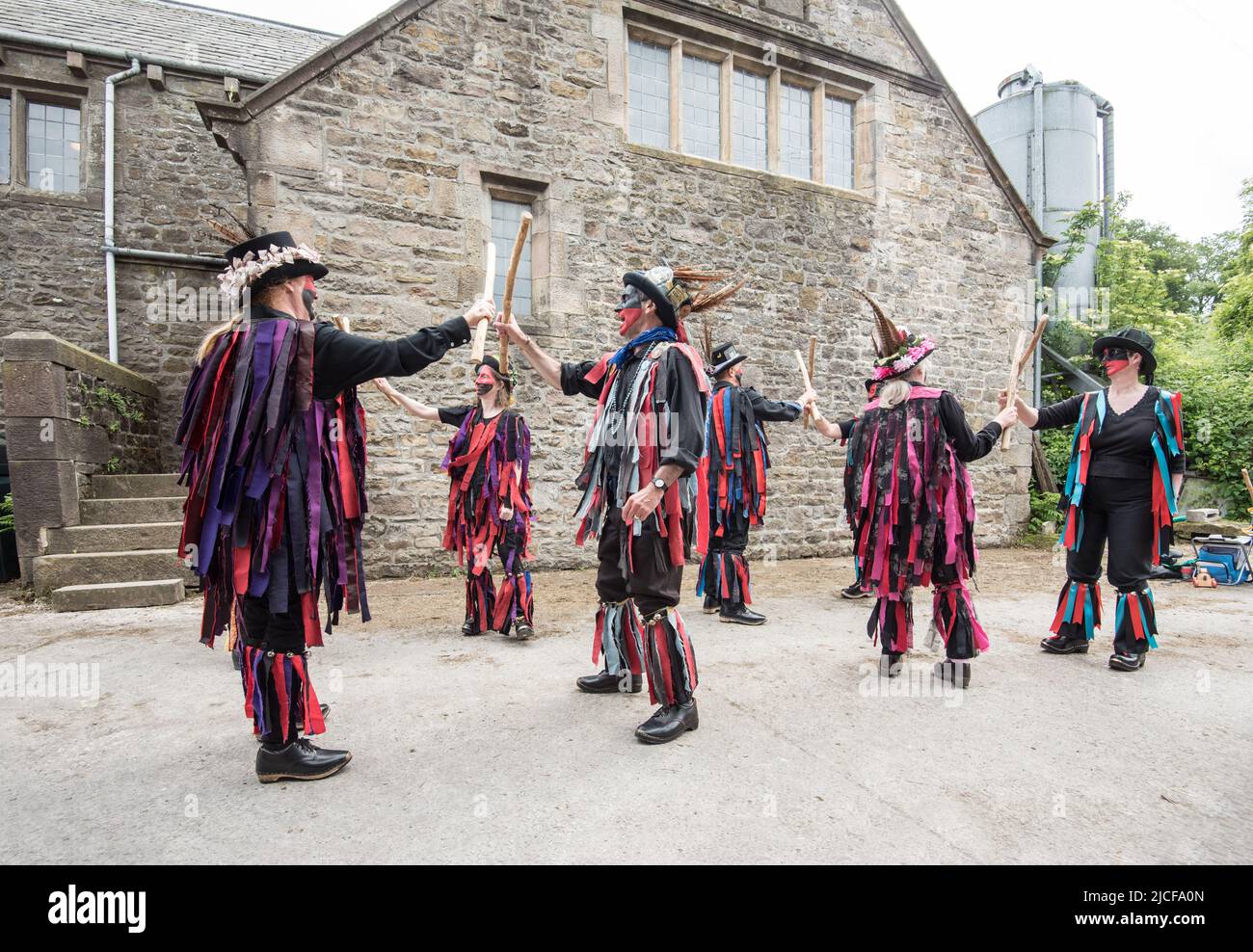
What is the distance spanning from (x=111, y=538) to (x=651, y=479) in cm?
561

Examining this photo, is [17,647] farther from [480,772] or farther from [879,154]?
[879,154]

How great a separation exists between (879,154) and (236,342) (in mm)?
9683

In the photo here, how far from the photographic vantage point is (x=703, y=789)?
253cm

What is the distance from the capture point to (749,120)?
939cm

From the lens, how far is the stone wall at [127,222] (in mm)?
9945

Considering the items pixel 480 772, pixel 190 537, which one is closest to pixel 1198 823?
pixel 480 772

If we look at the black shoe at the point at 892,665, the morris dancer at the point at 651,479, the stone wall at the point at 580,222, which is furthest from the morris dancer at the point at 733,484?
the stone wall at the point at 580,222

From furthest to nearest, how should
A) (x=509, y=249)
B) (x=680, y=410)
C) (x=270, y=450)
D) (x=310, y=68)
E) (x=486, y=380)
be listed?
(x=509, y=249) < (x=310, y=68) < (x=486, y=380) < (x=680, y=410) < (x=270, y=450)

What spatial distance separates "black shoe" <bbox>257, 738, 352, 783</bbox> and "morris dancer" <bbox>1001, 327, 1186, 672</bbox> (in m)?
4.15

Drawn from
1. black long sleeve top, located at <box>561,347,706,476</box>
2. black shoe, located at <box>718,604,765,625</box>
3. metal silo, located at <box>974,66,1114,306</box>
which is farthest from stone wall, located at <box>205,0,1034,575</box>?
metal silo, located at <box>974,66,1114,306</box>

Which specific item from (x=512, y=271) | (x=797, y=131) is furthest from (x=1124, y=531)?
(x=797, y=131)

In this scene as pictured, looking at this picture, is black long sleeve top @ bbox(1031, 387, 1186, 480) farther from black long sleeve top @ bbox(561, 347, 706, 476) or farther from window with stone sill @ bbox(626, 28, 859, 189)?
window with stone sill @ bbox(626, 28, 859, 189)

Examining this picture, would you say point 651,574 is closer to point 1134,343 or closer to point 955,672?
point 955,672

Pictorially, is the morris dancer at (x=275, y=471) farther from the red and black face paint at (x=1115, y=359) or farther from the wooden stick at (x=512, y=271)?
the red and black face paint at (x=1115, y=359)
